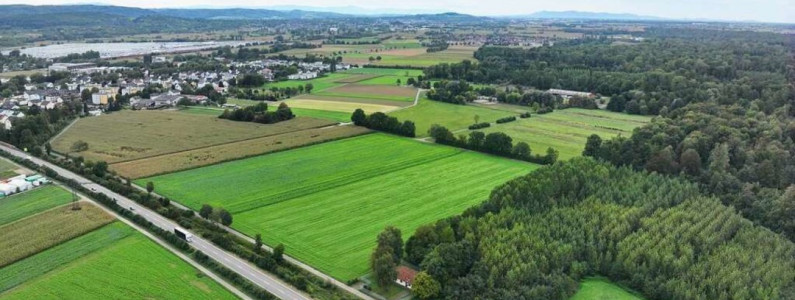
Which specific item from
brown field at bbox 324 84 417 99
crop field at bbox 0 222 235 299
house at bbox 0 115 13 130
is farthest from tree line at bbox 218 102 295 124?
crop field at bbox 0 222 235 299

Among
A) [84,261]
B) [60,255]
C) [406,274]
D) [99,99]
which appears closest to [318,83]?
[99,99]

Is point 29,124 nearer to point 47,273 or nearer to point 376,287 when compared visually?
point 47,273

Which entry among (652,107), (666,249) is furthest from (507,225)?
(652,107)

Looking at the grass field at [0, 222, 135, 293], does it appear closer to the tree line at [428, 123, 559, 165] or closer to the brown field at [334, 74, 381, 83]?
the tree line at [428, 123, 559, 165]

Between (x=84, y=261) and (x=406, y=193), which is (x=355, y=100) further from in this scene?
(x=84, y=261)

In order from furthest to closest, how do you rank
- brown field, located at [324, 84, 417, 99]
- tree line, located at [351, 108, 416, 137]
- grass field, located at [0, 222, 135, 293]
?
brown field, located at [324, 84, 417, 99]
tree line, located at [351, 108, 416, 137]
grass field, located at [0, 222, 135, 293]

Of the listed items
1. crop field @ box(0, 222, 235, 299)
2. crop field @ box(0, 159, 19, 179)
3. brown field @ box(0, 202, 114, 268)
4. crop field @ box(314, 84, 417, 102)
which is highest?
crop field @ box(314, 84, 417, 102)

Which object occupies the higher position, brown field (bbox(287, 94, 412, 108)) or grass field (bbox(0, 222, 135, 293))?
brown field (bbox(287, 94, 412, 108))

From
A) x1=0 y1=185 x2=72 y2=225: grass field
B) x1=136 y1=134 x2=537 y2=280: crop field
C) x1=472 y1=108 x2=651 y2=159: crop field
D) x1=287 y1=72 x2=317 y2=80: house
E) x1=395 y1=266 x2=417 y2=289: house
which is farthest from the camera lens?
x1=287 y1=72 x2=317 y2=80: house
